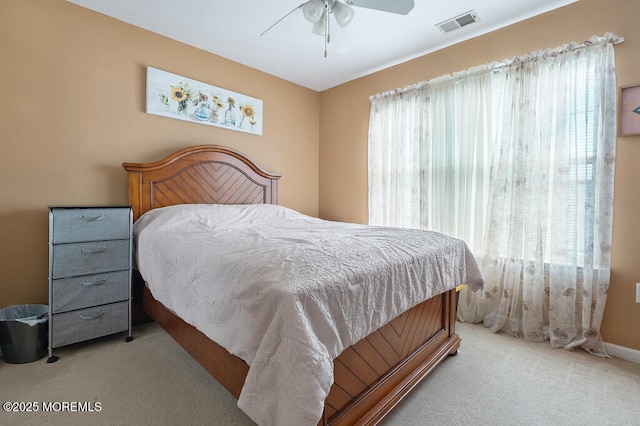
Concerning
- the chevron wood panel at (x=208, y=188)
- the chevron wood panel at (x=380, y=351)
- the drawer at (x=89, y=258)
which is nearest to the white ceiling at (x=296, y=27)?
the chevron wood panel at (x=208, y=188)

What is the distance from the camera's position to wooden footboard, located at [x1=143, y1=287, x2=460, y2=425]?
1322mm

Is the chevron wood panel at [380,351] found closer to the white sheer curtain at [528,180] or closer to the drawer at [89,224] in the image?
the white sheer curtain at [528,180]

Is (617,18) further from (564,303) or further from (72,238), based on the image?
(72,238)

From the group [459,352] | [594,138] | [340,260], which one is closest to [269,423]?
[340,260]

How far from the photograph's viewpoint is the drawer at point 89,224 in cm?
198

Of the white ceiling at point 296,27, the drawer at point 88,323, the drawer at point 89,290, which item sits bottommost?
the drawer at point 88,323

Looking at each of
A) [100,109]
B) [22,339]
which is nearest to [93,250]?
[22,339]

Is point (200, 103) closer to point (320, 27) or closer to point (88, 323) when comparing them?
point (320, 27)

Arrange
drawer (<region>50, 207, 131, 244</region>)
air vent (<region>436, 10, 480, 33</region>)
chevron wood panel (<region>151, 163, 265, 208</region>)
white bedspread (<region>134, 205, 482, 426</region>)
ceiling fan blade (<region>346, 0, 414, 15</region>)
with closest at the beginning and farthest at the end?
white bedspread (<region>134, 205, 482, 426</region>)
ceiling fan blade (<region>346, 0, 414, 15</region>)
drawer (<region>50, 207, 131, 244</region>)
air vent (<region>436, 10, 480, 33</region>)
chevron wood panel (<region>151, 163, 265, 208</region>)

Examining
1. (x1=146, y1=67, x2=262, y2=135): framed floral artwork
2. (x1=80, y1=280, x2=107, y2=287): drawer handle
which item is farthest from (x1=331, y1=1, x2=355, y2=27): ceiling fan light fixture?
(x1=80, y1=280, x2=107, y2=287): drawer handle

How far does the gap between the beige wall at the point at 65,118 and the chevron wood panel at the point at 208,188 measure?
0.28 meters

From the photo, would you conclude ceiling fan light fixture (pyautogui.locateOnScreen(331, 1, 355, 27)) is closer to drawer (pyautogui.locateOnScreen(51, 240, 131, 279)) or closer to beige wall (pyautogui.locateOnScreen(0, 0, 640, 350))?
beige wall (pyautogui.locateOnScreen(0, 0, 640, 350))

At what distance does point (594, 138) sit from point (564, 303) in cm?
123

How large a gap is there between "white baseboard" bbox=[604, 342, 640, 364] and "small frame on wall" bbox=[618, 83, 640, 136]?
1.49 metres
